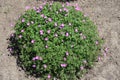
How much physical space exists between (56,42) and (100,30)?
4.22 feet

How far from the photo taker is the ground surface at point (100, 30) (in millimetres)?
4402

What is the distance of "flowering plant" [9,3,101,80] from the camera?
4.02 m

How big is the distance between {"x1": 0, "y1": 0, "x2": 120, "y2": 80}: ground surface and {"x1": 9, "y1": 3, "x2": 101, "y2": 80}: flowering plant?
22cm

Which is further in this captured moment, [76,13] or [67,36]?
[76,13]

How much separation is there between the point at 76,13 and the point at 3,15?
171 centimetres

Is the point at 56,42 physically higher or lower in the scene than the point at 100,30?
higher

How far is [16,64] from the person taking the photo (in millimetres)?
4523

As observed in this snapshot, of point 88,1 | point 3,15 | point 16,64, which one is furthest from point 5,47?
point 88,1

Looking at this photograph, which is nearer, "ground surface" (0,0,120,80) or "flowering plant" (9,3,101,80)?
"flowering plant" (9,3,101,80)

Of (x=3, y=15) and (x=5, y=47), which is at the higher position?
(x=3, y=15)

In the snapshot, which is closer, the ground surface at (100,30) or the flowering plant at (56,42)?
the flowering plant at (56,42)

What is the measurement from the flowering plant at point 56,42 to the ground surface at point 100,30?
0.22 m

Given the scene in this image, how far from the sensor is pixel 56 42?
13.3 feet

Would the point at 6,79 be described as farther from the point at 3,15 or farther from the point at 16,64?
the point at 3,15
